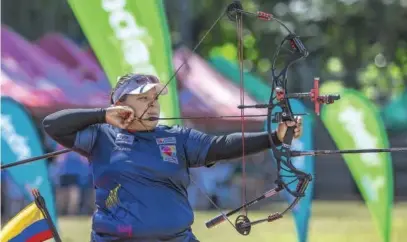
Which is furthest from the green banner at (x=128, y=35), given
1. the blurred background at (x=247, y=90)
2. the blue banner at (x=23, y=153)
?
the blue banner at (x=23, y=153)

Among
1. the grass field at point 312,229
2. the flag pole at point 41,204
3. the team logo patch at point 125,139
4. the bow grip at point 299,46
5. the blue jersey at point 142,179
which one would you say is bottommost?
the grass field at point 312,229

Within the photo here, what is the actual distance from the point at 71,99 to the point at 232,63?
289 cm

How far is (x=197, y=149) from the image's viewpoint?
12.2 feet

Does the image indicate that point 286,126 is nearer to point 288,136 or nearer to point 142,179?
point 288,136

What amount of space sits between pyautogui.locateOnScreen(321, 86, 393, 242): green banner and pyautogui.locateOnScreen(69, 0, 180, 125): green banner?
4.63ft

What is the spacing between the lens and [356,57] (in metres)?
21.6

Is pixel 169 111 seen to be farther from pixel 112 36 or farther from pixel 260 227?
pixel 260 227

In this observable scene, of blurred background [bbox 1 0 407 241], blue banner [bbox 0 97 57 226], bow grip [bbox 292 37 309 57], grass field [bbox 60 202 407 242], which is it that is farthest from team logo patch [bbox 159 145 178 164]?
grass field [bbox 60 202 407 242]

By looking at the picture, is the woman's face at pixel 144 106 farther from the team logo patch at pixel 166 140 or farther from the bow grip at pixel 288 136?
the bow grip at pixel 288 136

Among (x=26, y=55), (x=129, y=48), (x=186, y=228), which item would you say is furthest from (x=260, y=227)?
(x=186, y=228)

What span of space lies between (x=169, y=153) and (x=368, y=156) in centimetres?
401

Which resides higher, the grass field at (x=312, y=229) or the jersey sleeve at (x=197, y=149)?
the jersey sleeve at (x=197, y=149)

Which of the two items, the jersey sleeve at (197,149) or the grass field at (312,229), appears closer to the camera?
the jersey sleeve at (197,149)

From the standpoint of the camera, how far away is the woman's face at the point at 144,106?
3.68 m
